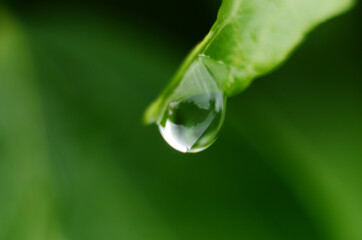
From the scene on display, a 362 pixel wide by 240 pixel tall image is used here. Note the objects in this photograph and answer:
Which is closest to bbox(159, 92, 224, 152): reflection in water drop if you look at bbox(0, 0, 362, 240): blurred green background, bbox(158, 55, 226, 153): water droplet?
bbox(158, 55, 226, 153): water droplet

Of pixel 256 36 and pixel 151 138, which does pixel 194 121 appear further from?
pixel 151 138

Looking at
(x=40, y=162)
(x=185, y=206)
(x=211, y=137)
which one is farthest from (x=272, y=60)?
(x=40, y=162)

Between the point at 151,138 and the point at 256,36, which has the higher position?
the point at 151,138

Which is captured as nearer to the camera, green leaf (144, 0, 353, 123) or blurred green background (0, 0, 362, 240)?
green leaf (144, 0, 353, 123)

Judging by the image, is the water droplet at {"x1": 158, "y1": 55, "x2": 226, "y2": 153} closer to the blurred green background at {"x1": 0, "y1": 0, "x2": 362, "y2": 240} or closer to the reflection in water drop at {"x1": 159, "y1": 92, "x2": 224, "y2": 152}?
the reflection in water drop at {"x1": 159, "y1": 92, "x2": 224, "y2": 152}

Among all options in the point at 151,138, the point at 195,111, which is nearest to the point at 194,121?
the point at 195,111

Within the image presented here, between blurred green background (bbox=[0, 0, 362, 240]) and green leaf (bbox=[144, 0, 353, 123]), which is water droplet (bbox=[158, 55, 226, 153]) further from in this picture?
blurred green background (bbox=[0, 0, 362, 240])

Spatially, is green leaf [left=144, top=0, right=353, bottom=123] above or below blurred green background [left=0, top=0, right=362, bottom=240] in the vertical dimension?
below
